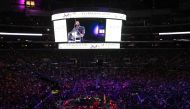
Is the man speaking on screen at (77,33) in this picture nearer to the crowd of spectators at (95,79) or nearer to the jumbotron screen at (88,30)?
the jumbotron screen at (88,30)

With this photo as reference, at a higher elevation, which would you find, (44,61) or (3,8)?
(3,8)

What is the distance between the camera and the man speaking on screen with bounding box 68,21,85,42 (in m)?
28.6

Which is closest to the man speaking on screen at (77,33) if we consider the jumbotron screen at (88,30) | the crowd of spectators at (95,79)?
the jumbotron screen at (88,30)

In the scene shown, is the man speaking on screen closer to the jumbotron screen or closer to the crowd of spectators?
the jumbotron screen

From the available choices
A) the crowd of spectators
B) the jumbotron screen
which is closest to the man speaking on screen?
the jumbotron screen

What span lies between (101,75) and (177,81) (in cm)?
767

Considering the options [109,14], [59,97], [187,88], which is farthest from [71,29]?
[187,88]

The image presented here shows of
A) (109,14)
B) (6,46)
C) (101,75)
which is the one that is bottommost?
(101,75)

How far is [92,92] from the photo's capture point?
78.4 feet

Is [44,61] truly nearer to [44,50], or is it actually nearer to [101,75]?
[44,50]

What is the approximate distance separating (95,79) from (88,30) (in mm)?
4880

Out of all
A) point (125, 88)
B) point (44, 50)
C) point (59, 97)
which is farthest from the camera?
point (44, 50)

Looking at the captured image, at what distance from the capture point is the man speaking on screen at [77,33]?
2862 cm

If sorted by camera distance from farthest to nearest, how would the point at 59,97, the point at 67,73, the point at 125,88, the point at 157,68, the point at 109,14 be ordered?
the point at 157,68, the point at 67,73, the point at 109,14, the point at 125,88, the point at 59,97
